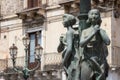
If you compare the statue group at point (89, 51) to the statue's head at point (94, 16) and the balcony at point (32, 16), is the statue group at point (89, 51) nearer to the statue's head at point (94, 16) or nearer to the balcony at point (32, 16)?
the statue's head at point (94, 16)

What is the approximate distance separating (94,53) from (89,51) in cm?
10

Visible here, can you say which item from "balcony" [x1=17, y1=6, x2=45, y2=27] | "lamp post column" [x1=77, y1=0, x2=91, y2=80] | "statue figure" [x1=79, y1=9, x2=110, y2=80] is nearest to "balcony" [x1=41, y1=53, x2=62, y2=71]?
"balcony" [x1=17, y1=6, x2=45, y2=27]

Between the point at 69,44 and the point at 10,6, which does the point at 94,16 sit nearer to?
the point at 69,44

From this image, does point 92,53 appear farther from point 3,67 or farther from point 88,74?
point 3,67

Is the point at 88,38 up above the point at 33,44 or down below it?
above

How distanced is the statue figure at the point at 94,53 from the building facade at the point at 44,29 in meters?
12.7

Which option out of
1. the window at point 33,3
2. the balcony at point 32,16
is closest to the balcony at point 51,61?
the balcony at point 32,16

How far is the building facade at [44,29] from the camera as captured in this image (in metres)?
21.4

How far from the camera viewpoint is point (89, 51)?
823 centimetres

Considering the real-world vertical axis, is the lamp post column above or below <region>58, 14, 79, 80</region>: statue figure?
above

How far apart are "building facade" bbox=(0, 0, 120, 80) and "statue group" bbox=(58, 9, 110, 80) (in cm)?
1259

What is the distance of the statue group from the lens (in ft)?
26.6

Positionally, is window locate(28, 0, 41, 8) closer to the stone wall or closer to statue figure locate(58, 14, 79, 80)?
the stone wall

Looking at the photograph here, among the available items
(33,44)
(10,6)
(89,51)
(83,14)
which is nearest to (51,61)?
(33,44)
